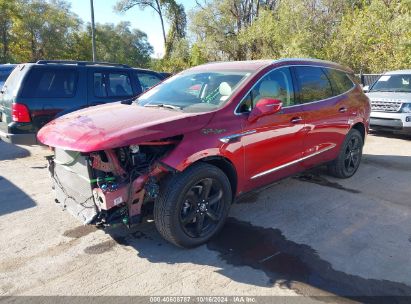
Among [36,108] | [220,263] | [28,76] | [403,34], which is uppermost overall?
[403,34]

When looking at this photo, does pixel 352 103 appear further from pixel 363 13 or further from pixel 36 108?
pixel 363 13

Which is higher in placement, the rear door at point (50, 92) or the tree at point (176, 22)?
the tree at point (176, 22)

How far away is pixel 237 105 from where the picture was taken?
3684 millimetres

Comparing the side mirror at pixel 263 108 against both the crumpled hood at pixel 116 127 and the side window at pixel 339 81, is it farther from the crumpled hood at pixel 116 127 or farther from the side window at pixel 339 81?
the side window at pixel 339 81

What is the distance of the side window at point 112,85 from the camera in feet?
22.3

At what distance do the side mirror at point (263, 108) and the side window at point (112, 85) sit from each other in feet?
13.1

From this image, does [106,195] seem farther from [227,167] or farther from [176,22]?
[176,22]

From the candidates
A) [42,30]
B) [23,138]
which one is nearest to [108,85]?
[23,138]

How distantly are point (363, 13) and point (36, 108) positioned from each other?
18.3 m

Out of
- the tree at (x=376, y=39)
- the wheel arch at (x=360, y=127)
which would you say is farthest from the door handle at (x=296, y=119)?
the tree at (x=376, y=39)

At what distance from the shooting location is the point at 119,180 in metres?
3.15

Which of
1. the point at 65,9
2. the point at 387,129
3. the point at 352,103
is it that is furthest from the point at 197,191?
the point at 65,9

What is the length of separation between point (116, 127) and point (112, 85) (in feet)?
13.7

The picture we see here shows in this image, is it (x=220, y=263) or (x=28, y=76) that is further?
(x=28, y=76)
